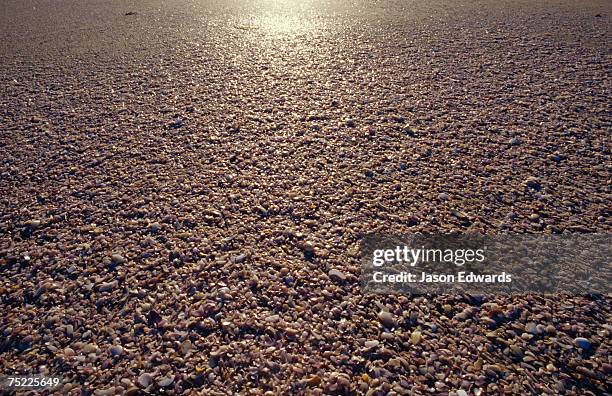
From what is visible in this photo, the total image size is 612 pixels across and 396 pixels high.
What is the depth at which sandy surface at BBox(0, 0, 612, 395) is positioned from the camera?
1.51m

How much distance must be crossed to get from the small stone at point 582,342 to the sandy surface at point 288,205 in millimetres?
13

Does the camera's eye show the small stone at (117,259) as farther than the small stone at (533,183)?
No

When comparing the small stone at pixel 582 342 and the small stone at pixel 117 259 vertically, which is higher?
the small stone at pixel 117 259

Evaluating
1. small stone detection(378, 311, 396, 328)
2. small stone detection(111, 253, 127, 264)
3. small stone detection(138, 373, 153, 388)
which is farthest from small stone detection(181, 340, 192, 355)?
small stone detection(378, 311, 396, 328)

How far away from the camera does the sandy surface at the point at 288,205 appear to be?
151 centimetres

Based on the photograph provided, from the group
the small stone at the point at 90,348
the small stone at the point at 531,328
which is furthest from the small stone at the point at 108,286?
the small stone at the point at 531,328

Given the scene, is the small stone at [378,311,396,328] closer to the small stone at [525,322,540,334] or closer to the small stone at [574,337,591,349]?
the small stone at [525,322,540,334]

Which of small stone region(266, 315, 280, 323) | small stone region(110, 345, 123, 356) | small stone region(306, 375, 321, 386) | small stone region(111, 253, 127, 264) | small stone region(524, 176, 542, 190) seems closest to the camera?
small stone region(306, 375, 321, 386)

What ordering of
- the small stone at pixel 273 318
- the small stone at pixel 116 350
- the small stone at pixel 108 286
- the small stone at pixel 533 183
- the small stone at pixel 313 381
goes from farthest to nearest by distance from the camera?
the small stone at pixel 533 183 < the small stone at pixel 108 286 < the small stone at pixel 273 318 < the small stone at pixel 116 350 < the small stone at pixel 313 381

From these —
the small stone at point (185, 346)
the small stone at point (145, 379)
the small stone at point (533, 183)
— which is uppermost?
the small stone at point (533, 183)

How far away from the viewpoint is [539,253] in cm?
194

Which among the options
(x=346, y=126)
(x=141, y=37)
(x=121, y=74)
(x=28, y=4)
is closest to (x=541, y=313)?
(x=346, y=126)

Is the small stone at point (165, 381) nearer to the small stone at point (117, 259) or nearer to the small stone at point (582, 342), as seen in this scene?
the small stone at point (117, 259)

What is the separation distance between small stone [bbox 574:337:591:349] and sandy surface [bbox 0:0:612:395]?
0.01 m
